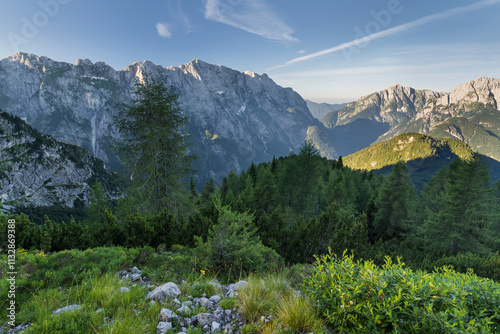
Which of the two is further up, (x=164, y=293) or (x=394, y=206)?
(x=164, y=293)

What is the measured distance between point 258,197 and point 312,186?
8.26 m

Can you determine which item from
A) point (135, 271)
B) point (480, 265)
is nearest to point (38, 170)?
point (135, 271)

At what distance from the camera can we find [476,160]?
66.5ft

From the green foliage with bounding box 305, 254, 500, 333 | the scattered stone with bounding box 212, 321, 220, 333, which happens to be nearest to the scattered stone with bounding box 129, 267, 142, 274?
the scattered stone with bounding box 212, 321, 220, 333

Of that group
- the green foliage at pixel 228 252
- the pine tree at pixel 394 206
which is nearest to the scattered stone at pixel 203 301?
the green foliage at pixel 228 252

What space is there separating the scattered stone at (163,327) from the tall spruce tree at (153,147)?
434 inches

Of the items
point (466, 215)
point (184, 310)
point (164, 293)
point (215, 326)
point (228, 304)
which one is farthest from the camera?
A: point (466, 215)

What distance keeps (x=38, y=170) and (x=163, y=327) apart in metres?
197

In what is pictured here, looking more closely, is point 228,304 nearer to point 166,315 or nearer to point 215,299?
point 215,299

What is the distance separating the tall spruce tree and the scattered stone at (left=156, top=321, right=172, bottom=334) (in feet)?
36.2

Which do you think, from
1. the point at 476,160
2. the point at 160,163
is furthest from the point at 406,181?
the point at 160,163

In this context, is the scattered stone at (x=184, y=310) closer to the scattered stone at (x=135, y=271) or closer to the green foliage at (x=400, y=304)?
the green foliage at (x=400, y=304)

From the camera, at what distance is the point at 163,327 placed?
10.4 feet

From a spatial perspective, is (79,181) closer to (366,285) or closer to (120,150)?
(120,150)
